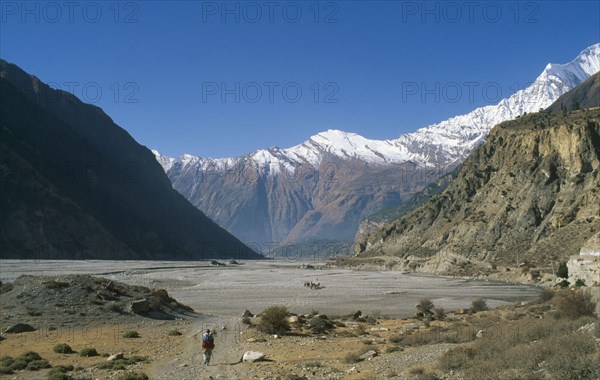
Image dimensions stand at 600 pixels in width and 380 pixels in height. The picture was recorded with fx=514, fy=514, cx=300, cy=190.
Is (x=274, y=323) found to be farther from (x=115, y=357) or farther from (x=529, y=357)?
(x=529, y=357)

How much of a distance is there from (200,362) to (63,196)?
124 m

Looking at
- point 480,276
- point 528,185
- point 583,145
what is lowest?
point 480,276

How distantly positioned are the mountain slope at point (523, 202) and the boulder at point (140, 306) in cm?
6214

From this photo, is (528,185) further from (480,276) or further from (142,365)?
(142,365)

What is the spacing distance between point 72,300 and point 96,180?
140 meters

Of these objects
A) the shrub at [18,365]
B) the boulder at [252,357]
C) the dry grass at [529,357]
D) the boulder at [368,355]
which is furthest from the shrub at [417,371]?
the shrub at [18,365]

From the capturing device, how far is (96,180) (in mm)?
164750

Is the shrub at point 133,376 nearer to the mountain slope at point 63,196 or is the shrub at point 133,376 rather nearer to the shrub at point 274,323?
the shrub at point 274,323

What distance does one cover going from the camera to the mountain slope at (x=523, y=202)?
87500 millimetres

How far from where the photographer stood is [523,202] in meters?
103

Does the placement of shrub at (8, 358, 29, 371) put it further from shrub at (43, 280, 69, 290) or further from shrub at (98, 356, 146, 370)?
shrub at (43, 280, 69, 290)

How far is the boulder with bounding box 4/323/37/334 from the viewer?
29.1 metres

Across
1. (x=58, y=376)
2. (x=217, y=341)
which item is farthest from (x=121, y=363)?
(x=217, y=341)

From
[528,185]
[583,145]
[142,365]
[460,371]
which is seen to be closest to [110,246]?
[528,185]
